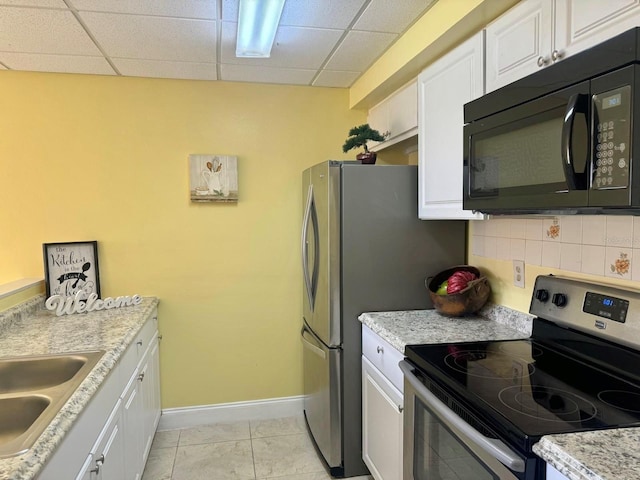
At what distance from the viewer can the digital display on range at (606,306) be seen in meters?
1.44

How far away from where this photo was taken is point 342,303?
2352 millimetres

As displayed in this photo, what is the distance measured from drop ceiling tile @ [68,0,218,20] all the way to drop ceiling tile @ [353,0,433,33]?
2.21 feet

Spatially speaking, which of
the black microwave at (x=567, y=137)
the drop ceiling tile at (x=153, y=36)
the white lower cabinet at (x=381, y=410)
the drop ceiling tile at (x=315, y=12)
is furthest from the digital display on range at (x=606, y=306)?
the drop ceiling tile at (x=153, y=36)

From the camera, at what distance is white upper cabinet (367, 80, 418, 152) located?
2.44 m

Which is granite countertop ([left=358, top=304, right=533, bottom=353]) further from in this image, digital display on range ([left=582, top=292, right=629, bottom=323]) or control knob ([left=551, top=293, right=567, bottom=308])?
digital display on range ([left=582, top=292, right=629, bottom=323])

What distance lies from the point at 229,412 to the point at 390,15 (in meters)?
2.62

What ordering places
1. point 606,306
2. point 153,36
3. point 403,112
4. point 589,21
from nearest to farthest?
point 589,21 < point 606,306 < point 153,36 < point 403,112

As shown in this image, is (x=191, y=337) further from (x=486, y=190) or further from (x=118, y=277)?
(x=486, y=190)

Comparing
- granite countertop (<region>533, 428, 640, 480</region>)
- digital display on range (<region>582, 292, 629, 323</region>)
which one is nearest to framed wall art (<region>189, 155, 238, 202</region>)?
digital display on range (<region>582, 292, 629, 323</region>)

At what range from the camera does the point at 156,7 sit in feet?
6.41

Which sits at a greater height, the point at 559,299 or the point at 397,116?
the point at 397,116

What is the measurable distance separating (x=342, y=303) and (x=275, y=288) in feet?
2.92

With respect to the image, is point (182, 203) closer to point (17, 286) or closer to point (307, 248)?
point (307, 248)

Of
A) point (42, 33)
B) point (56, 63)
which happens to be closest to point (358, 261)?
point (42, 33)
